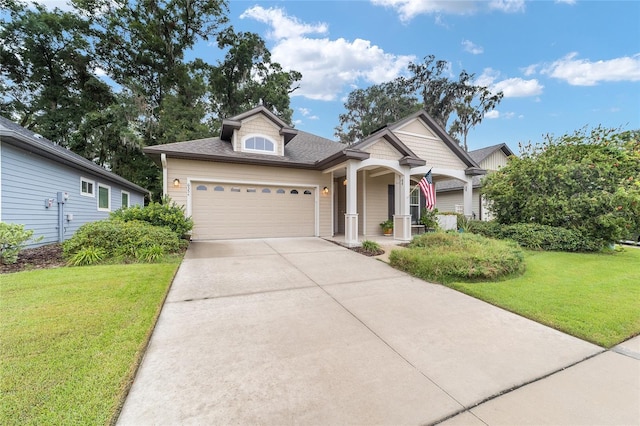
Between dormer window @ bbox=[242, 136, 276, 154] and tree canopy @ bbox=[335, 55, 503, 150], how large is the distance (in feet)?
66.5

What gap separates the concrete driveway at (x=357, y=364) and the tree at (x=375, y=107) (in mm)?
26915

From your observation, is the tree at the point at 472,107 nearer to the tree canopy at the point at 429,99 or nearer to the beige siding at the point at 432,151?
the tree canopy at the point at 429,99

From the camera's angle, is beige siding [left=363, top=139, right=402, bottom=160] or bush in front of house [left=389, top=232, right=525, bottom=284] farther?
beige siding [left=363, top=139, right=402, bottom=160]

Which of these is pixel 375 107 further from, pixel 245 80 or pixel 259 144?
pixel 259 144

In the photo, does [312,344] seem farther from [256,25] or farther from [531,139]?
[256,25]

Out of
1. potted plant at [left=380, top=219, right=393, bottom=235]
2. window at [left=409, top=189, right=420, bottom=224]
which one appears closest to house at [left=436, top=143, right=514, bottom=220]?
window at [left=409, top=189, right=420, bottom=224]

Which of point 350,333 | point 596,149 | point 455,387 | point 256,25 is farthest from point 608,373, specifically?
point 256,25

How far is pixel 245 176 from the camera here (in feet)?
33.3

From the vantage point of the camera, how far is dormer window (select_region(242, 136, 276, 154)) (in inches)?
419

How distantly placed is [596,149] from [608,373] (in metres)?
10.3

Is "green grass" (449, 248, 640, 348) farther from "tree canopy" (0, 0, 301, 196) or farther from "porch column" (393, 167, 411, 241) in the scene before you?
"tree canopy" (0, 0, 301, 196)

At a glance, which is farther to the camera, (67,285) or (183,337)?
(67,285)

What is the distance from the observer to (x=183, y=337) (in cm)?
290

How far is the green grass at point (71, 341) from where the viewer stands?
1831 mm
